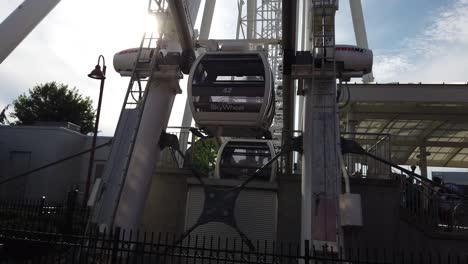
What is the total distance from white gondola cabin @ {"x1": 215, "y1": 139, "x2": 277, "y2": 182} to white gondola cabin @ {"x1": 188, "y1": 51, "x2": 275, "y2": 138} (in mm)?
3961

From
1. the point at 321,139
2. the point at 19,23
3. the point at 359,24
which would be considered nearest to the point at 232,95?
the point at 321,139

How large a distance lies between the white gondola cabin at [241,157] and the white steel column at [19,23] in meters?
7.57

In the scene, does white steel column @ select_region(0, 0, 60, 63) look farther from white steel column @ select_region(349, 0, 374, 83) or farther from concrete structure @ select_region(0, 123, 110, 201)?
white steel column @ select_region(349, 0, 374, 83)

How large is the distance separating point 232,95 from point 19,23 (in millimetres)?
4433

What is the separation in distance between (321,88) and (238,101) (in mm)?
1996

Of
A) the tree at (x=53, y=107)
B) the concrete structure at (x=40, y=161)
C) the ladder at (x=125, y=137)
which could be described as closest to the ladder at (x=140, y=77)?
the ladder at (x=125, y=137)

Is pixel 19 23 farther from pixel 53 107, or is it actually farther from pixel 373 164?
pixel 53 107

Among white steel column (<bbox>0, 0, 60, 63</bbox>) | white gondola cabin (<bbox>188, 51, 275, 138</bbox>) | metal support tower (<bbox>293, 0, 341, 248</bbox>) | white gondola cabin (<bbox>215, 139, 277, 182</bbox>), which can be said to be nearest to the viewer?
white steel column (<bbox>0, 0, 60, 63</bbox>)

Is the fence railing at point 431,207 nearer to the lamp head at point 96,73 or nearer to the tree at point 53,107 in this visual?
the lamp head at point 96,73

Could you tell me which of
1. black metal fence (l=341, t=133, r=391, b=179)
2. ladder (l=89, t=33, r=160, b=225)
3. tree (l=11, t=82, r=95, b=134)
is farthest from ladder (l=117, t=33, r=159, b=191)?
tree (l=11, t=82, r=95, b=134)

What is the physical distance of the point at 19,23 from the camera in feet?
25.7

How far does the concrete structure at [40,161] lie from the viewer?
876 inches

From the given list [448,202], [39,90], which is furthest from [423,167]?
[39,90]

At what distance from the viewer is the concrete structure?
2225 cm
